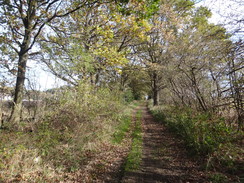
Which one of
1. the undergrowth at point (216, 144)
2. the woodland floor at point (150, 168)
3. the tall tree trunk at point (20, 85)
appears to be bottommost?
the woodland floor at point (150, 168)

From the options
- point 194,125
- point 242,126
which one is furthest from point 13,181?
point 242,126

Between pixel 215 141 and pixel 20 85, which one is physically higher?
pixel 20 85

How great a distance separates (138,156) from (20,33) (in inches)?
319

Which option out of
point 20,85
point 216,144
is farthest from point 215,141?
point 20,85

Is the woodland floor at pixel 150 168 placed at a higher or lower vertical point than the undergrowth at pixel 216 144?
lower

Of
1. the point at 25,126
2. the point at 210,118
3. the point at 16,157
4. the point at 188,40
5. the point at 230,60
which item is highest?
the point at 188,40

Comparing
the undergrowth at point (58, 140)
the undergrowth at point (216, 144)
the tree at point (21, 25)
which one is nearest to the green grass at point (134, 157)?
the undergrowth at point (58, 140)

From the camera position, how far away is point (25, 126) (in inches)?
220

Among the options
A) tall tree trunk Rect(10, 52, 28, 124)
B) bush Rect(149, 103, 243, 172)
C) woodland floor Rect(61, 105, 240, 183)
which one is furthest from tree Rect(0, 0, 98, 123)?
bush Rect(149, 103, 243, 172)

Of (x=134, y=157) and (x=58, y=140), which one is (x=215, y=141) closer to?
(x=134, y=157)

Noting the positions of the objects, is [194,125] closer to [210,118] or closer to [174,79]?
[210,118]

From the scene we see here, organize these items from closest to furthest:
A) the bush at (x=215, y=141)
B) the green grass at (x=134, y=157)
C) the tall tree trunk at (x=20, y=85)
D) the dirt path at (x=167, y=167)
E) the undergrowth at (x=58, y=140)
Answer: the undergrowth at (x=58, y=140) → the dirt path at (x=167, y=167) → the bush at (x=215, y=141) → the green grass at (x=134, y=157) → the tall tree trunk at (x=20, y=85)

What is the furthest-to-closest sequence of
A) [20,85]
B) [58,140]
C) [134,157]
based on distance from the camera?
[20,85]
[58,140]
[134,157]

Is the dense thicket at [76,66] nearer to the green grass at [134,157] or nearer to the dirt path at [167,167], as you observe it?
the dirt path at [167,167]
